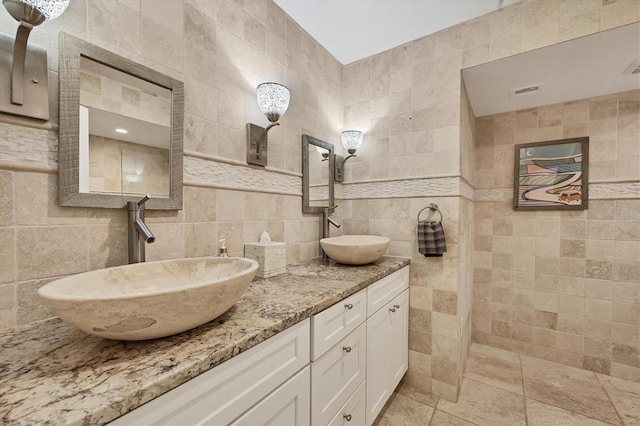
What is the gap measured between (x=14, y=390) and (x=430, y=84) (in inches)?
88.9

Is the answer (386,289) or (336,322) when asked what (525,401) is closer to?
(386,289)

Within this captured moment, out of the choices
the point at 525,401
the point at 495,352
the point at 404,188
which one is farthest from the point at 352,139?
the point at 495,352

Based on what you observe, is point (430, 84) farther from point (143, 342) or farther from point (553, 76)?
point (143, 342)

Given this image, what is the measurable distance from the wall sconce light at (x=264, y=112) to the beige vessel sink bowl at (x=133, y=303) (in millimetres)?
802

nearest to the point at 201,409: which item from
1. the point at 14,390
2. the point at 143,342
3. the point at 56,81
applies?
the point at 143,342

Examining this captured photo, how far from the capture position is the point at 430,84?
6.13 feet

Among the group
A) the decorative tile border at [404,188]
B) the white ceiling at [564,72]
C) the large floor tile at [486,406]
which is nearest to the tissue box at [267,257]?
the decorative tile border at [404,188]

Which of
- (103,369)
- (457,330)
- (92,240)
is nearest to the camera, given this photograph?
(103,369)

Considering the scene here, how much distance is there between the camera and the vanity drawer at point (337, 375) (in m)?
0.99

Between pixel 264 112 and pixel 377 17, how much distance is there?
981mm

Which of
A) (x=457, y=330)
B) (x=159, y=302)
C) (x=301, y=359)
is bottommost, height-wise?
(x=457, y=330)

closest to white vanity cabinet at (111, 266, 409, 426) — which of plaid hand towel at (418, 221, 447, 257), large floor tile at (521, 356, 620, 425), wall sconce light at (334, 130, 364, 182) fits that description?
plaid hand towel at (418, 221, 447, 257)

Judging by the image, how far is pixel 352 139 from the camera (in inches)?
81.6

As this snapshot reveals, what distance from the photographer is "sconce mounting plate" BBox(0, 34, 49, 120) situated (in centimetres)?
76
